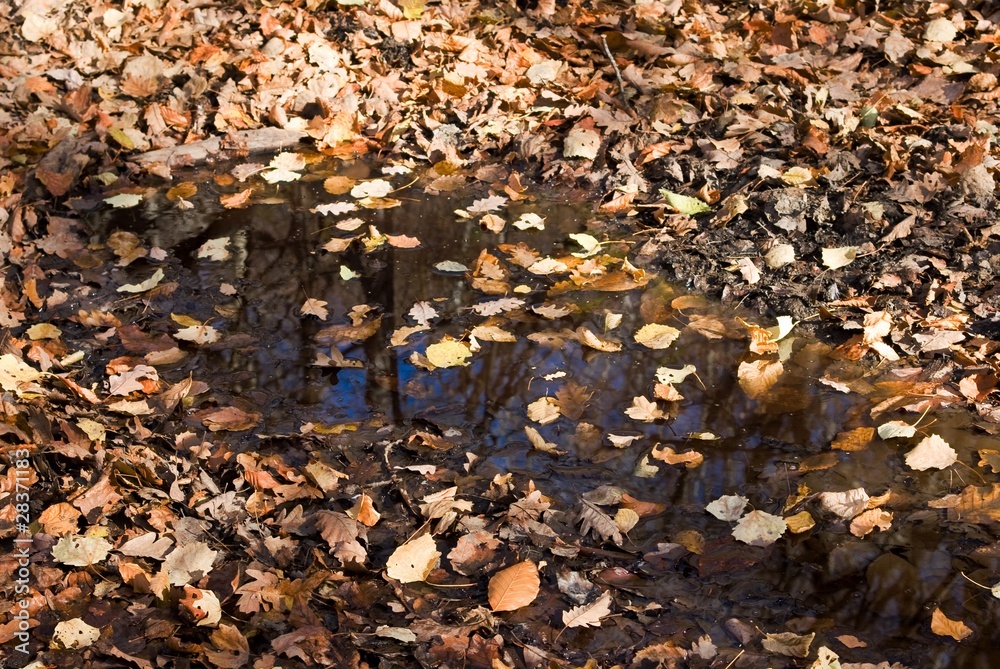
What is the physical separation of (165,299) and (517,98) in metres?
2.64

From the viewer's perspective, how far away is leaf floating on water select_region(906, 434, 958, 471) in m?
3.08

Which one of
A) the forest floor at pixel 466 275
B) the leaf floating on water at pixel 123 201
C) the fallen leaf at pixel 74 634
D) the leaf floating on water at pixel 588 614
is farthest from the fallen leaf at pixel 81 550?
the leaf floating on water at pixel 123 201

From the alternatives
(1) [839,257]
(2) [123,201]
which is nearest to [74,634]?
(2) [123,201]

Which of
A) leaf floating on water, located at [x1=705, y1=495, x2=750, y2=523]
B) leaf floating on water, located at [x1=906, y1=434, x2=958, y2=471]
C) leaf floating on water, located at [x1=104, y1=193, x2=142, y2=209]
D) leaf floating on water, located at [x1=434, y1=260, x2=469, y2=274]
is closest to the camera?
leaf floating on water, located at [x1=705, y1=495, x2=750, y2=523]

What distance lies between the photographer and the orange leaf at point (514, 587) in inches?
101

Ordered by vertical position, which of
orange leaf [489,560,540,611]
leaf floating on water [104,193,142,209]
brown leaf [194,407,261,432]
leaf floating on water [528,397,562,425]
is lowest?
orange leaf [489,560,540,611]

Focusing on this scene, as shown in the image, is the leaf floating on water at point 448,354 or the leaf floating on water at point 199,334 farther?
the leaf floating on water at point 199,334

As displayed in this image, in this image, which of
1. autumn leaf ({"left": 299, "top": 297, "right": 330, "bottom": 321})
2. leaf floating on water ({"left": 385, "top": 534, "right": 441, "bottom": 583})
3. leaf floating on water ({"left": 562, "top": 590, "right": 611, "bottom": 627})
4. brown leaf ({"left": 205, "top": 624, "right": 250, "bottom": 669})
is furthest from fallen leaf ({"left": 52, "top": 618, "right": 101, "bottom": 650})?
autumn leaf ({"left": 299, "top": 297, "right": 330, "bottom": 321})

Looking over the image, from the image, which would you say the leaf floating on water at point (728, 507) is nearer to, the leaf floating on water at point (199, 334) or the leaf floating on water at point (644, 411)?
the leaf floating on water at point (644, 411)

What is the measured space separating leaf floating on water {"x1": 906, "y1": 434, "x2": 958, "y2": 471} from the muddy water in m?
0.05

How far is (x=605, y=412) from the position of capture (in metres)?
3.41

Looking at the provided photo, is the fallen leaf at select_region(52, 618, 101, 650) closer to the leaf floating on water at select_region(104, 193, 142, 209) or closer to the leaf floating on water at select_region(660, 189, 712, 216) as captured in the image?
the leaf floating on water at select_region(104, 193, 142, 209)

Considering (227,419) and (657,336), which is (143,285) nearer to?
(227,419)

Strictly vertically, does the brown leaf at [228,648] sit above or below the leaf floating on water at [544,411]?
below
